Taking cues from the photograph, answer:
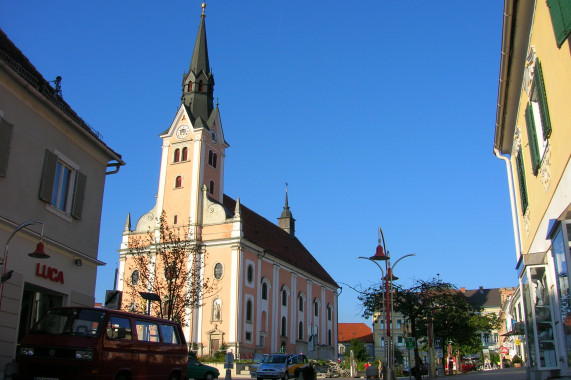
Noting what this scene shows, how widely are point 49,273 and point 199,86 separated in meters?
43.9

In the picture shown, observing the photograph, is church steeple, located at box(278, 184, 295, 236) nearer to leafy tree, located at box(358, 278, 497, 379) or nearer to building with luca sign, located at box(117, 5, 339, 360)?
building with luca sign, located at box(117, 5, 339, 360)

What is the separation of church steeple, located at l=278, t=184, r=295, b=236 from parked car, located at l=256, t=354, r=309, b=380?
45926 mm

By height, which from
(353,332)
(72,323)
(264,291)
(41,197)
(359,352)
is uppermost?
(264,291)

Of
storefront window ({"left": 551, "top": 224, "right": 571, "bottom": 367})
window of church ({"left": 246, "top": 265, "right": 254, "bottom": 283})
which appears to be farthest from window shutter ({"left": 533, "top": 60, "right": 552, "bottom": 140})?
window of church ({"left": 246, "top": 265, "right": 254, "bottom": 283})

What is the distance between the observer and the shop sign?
49.6ft

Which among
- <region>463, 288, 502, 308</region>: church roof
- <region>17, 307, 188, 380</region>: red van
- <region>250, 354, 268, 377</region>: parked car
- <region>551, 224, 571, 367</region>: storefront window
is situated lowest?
<region>250, 354, 268, 377</region>: parked car

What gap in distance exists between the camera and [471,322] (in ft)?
147

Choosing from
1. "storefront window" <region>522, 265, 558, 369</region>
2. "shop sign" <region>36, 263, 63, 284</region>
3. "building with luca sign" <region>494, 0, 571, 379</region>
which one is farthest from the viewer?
"shop sign" <region>36, 263, 63, 284</region>

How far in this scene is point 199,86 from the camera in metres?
57.3

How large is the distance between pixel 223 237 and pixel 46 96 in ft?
118

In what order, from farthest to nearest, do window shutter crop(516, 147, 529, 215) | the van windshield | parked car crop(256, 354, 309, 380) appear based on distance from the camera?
parked car crop(256, 354, 309, 380) → window shutter crop(516, 147, 529, 215) → the van windshield

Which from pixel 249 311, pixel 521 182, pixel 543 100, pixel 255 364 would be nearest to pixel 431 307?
pixel 255 364

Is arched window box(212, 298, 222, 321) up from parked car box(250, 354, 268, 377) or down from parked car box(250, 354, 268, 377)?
up

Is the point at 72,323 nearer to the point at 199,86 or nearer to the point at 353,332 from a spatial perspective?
the point at 199,86
